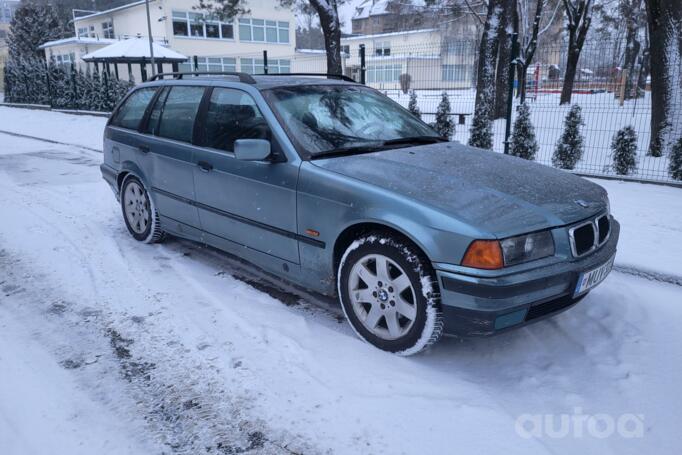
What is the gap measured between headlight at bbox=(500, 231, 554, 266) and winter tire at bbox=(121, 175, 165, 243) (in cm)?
349

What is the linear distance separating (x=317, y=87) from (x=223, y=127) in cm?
82

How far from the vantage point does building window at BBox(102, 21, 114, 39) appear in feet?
146

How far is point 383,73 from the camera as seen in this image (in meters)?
12.2

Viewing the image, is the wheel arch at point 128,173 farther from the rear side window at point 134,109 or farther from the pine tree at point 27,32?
the pine tree at point 27,32

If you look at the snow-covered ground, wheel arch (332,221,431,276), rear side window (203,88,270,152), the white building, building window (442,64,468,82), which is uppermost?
the white building

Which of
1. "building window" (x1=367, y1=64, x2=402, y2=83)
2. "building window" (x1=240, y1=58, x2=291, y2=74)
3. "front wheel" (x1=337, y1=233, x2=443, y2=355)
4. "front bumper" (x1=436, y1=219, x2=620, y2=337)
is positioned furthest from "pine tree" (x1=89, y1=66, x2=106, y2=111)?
"front bumper" (x1=436, y1=219, x2=620, y2=337)

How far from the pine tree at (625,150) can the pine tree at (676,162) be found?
0.57 metres

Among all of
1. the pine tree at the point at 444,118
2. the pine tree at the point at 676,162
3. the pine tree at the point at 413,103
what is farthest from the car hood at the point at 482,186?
the pine tree at the point at 413,103

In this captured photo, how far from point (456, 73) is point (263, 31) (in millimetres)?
37868

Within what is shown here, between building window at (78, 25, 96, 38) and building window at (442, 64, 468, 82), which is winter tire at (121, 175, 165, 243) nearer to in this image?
building window at (442, 64, 468, 82)

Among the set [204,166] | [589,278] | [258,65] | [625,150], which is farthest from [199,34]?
[589,278]

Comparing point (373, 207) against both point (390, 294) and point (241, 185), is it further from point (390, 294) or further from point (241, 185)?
point (241, 185)

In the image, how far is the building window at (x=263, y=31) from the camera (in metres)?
43.7

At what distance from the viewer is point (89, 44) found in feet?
132
